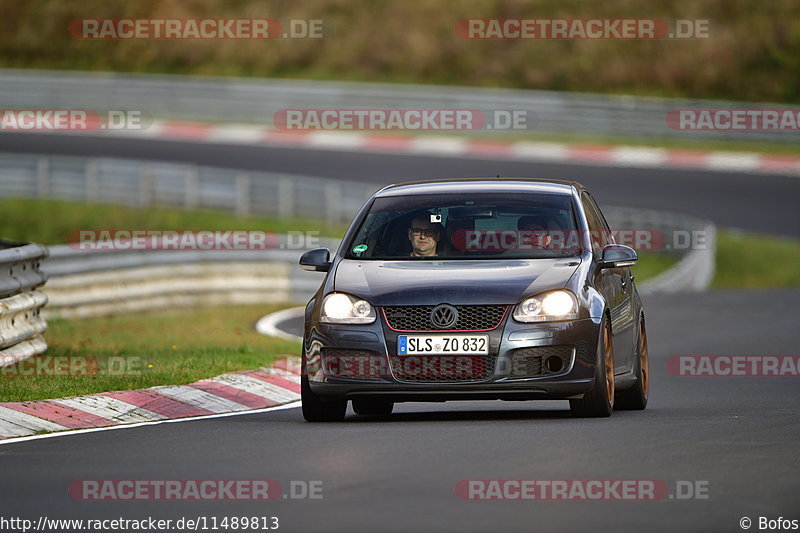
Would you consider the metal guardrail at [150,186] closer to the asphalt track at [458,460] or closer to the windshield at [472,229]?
the asphalt track at [458,460]

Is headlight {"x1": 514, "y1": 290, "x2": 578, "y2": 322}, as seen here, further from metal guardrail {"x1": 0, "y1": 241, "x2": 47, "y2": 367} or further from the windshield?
metal guardrail {"x1": 0, "y1": 241, "x2": 47, "y2": 367}

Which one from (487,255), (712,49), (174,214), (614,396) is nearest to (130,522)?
(487,255)

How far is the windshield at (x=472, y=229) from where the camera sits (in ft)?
37.7

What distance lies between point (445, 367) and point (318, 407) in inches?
40.9

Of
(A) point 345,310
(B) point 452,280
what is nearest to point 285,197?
(A) point 345,310

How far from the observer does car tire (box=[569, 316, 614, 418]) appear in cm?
1087

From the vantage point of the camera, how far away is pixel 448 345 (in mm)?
10633

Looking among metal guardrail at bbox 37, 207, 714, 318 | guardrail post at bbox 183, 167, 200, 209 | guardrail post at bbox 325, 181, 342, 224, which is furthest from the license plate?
guardrail post at bbox 183, 167, 200, 209

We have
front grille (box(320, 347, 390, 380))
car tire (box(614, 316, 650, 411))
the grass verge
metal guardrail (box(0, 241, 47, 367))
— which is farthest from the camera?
metal guardrail (box(0, 241, 47, 367))

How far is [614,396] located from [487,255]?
1.74 meters

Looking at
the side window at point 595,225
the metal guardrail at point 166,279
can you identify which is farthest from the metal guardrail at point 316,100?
the side window at point 595,225

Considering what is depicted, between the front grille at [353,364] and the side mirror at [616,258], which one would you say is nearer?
the front grille at [353,364]

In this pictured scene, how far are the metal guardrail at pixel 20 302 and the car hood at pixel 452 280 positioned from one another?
3184 millimetres

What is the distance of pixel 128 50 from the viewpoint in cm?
5169
